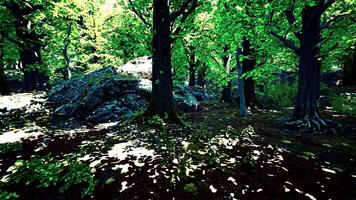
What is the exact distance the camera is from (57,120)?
12164 millimetres

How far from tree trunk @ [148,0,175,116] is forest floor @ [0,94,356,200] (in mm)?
1042

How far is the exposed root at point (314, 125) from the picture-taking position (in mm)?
10672

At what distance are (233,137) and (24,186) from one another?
753 centimetres

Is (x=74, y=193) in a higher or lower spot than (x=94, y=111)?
lower

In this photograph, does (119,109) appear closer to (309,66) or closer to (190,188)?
(190,188)

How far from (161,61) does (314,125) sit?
340 inches

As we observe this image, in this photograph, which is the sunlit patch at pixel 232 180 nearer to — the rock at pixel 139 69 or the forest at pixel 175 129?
the forest at pixel 175 129

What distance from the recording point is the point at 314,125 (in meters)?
10.9

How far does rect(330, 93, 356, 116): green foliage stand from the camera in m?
15.1

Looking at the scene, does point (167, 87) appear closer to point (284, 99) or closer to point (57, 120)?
point (57, 120)

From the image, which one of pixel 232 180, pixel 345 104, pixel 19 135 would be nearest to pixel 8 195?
pixel 232 180

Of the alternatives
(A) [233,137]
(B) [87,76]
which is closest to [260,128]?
(A) [233,137]

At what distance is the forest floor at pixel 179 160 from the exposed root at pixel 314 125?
2.06 feet

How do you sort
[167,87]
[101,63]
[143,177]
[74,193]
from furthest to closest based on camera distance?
[101,63] → [167,87] → [143,177] → [74,193]
